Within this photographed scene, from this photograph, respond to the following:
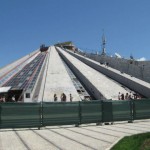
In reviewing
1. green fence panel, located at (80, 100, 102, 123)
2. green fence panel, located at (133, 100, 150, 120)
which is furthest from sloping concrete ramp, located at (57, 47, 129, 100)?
green fence panel, located at (80, 100, 102, 123)

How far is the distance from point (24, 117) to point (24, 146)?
17.8 ft

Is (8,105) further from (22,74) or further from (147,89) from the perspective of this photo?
(22,74)

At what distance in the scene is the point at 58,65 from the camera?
4297 centimetres

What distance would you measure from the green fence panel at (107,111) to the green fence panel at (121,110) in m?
0.26

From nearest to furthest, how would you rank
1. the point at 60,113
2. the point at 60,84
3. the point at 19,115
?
the point at 19,115 → the point at 60,113 → the point at 60,84

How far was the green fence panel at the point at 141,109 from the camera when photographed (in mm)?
19472

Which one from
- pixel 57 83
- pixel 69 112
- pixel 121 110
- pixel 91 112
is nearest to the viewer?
pixel 69 112

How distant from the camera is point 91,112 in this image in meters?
18.0

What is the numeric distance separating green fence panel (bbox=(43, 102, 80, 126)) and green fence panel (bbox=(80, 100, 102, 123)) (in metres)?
0.37

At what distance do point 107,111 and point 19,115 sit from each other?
4860 mm

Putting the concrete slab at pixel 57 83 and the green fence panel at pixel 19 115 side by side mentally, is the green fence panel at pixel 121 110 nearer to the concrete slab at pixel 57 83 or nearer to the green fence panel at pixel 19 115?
the green fence panel at pixel 19 115

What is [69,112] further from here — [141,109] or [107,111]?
[141,109]

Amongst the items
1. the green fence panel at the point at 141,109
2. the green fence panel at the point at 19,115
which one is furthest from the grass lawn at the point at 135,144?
the green fence panel at the point at 141,109

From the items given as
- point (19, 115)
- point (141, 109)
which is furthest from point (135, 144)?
point (141, 109)
